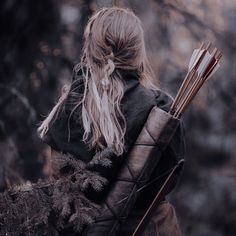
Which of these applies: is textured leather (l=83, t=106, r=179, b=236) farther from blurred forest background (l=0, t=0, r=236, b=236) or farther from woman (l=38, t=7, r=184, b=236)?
blurred forest background (l=0, t=0, r=236, b=236)

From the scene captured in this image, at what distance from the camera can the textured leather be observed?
4023 millimetres

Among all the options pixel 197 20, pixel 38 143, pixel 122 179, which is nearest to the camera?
pixel 122 179

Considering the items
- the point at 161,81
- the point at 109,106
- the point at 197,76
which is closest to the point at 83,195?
the point at 109,106

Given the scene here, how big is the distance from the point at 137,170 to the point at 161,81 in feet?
12.3

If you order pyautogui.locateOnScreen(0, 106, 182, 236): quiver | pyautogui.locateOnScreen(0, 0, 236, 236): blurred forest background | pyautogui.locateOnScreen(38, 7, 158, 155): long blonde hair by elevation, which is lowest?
pyautogui.locateOnScreen(0, 0, 236, 236): blurred forest background

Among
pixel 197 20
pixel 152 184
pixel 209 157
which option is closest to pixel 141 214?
pixel 152 184

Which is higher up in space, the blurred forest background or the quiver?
the quiver

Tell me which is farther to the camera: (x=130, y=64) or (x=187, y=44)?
(x=187, y=44)

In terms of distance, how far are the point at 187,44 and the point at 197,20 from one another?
23 centimetres

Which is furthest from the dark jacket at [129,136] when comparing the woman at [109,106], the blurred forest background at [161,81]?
the blurred forest background at [161,81]

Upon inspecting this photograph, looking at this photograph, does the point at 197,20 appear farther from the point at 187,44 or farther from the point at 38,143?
the point at 38,143

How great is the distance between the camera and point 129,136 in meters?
4.05

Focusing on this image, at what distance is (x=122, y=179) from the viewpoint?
13.3 feet

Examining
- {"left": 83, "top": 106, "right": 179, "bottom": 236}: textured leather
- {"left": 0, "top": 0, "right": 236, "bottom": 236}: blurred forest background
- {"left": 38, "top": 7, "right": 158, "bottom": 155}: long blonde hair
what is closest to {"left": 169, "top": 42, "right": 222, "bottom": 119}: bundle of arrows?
{"left": 83, "top": 106, "right": 179, "bottom": 236}: textured leather
